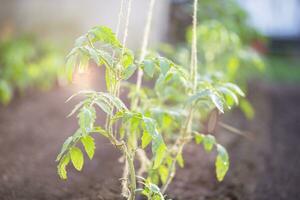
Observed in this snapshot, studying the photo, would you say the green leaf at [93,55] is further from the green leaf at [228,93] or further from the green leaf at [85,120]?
the green leaf at [228,93]

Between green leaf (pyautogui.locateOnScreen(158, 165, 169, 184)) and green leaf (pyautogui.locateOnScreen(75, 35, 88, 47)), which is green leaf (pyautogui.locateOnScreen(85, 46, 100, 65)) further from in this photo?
green leaf (pyautogui.locateOnScreen(158, 165, 169, 184))

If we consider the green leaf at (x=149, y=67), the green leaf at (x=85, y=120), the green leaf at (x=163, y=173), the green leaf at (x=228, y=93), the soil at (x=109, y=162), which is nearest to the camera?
the green leaf at (x=85, y=120)

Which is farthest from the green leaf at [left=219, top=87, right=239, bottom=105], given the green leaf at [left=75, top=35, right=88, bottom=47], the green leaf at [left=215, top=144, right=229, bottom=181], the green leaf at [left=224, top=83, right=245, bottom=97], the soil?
the soil

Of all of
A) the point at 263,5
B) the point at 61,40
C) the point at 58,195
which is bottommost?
the point at 58,195

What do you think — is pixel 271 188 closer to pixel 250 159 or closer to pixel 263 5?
pixel 250 159

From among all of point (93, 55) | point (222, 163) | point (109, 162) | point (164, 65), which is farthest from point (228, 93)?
point (109, 162)

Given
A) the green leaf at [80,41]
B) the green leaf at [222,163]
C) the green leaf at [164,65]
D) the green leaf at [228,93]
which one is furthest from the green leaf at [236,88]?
the green leaf at [80,41]

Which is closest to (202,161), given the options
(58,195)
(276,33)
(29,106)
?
(58,195)

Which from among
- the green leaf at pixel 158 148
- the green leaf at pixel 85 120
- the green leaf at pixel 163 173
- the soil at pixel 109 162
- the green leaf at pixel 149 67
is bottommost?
the soil at pixel 109 162
